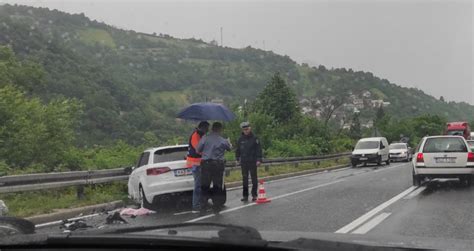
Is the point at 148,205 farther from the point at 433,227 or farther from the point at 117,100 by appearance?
the point at 117,100

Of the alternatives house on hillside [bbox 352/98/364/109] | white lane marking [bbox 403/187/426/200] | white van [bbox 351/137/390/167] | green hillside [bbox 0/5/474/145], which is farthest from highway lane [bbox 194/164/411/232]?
house on hillside [bbox 352/98/364/109]

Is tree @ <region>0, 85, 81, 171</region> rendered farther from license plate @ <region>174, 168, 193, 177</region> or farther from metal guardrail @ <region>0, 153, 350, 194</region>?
license plate @ <region>174, 168, 193, 177</region>

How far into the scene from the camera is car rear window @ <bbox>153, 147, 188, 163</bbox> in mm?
11784

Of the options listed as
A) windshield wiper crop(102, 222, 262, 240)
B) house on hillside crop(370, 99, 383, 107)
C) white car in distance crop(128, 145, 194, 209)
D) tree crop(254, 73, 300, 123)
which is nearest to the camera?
windshield wiper crop(102, 222, 262, 240)

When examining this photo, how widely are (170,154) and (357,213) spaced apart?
13.4 feet

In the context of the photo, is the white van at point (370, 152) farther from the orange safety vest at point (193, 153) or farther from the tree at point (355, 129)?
the tree at point (355, 129)

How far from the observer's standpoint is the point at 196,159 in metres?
11.2

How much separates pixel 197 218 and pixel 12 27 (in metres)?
68.6

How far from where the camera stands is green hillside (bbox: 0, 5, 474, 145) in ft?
186

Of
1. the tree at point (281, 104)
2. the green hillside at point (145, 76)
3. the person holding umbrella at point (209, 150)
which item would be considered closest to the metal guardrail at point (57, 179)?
the person holding umbrella at point (209, 150)

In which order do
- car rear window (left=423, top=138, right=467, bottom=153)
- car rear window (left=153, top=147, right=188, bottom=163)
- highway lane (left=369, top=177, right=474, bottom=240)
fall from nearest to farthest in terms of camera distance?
highway lane (left=369, top=177, right=474, bottom=240) → car rear window (left=153, top=147, right=188, bottom=163) → car rear window (left=423, top=138, right=467, bottom=153)

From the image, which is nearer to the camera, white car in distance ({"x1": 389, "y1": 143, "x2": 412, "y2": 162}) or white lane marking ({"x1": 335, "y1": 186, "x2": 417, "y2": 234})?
white lane marking ({"x1": 335, "y1": 186, "x2": 417, "y2": 234})

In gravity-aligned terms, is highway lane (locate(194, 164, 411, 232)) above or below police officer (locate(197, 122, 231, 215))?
below

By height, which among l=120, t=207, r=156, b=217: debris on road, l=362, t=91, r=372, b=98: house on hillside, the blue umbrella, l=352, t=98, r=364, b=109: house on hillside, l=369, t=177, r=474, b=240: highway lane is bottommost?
l=369, t=177, r=474, b=240: highway lane
